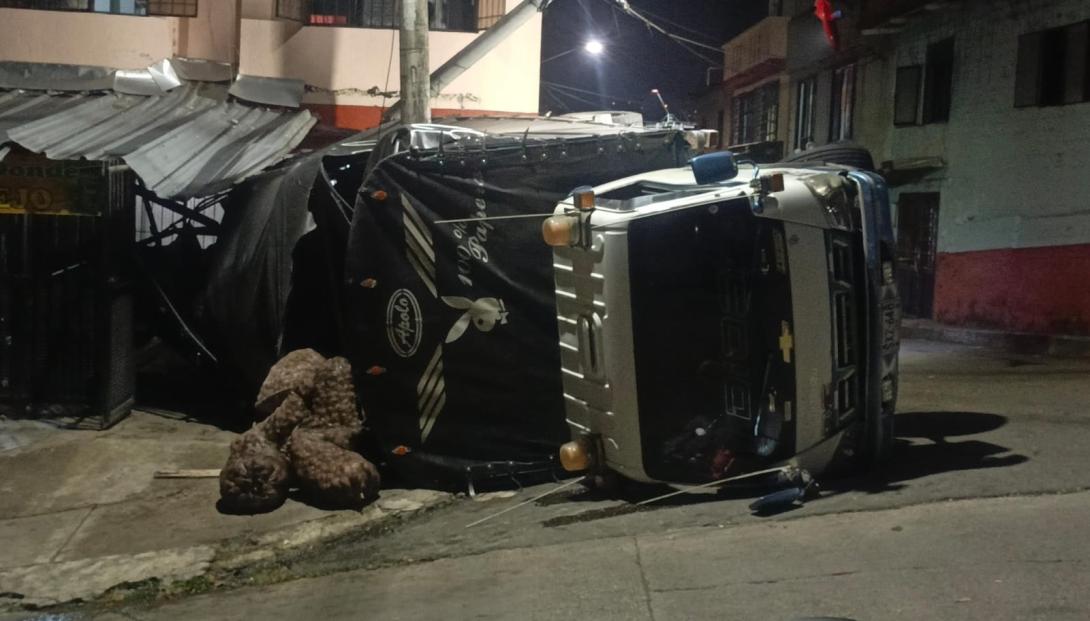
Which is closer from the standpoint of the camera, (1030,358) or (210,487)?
(210,487)

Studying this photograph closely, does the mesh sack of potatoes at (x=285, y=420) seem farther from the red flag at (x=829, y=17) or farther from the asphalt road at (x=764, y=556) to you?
the red flag at (x=829, y=17)

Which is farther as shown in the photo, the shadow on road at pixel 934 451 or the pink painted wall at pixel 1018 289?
the pink painted wall at pixel 1018 289

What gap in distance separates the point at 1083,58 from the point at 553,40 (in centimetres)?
2068

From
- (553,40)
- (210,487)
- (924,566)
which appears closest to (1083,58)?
(924,566)

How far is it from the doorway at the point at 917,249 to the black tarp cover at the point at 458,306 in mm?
10805

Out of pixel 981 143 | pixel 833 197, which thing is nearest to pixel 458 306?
pixel 833 197

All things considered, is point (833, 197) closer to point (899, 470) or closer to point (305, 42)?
point (899, 470)

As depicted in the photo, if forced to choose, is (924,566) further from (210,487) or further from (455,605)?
(210,487)

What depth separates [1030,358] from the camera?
38.4ft

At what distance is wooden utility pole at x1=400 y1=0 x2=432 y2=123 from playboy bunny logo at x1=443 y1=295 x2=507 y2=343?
3.96 metres

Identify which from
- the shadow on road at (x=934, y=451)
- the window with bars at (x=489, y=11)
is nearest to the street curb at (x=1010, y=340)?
the shadow on road at (x=934, y=451)

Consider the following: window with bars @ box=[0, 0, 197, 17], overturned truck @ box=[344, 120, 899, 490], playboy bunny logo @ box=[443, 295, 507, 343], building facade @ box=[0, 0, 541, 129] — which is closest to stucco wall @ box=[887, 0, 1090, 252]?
building facade @ box=[0, 0, 541, 129]

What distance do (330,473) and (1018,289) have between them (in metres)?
10.7

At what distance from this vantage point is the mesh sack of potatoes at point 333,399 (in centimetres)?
717
